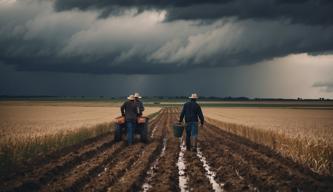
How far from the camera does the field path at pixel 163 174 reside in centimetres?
859

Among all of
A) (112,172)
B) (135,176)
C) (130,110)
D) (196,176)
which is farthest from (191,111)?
(135,176)

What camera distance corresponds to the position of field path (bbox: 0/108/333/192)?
8.59 metres

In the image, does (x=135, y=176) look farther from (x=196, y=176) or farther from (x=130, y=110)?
(x=130, y=110)

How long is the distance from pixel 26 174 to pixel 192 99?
753 centimetres

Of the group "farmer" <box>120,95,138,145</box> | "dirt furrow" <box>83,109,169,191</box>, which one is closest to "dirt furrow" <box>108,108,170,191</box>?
"dirt furrow" <box>83,109,169,191</box>

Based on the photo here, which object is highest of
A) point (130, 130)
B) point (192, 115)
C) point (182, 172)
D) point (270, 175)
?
point (192, 115)

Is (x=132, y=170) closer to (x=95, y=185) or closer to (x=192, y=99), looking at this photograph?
(x=95, y=185)

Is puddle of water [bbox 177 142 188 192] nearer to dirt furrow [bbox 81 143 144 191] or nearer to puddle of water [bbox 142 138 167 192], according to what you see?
puddle of water [bbox 142 138 167 192]

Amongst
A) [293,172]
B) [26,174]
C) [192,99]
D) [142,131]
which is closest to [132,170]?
[26,174]

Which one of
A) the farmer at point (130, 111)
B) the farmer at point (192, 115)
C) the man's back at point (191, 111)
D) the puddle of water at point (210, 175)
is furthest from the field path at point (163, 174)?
the farmer at point (130, 111)

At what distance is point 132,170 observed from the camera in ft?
34.8

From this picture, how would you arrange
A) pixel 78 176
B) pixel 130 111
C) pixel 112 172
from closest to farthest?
pixel 78 176
pixel 112 172
pixel 130 111

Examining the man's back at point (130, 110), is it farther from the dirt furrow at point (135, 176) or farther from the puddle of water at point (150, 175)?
the puddle of water at point (150, 175)

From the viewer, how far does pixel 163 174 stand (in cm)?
1006
